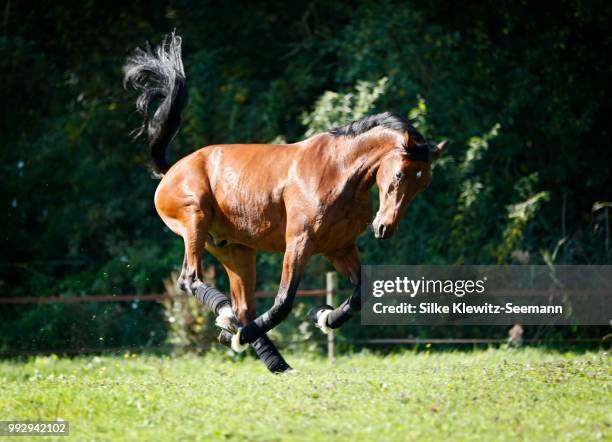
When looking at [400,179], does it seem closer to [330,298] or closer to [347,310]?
[347,310]

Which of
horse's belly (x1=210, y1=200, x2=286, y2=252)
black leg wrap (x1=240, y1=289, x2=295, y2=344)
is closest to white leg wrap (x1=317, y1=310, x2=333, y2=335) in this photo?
black leg wrap (x1=240, y1=289, x2=295, y2=344)

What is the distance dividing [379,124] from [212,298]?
2075 millimetres

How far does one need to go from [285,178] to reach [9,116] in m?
8.54

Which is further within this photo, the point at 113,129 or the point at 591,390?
the point at 113,129

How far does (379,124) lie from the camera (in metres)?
7.43

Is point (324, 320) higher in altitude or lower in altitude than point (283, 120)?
lower

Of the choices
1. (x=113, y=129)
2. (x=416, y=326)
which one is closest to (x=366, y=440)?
(x=416, y=326)

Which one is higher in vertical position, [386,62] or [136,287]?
[386,62]

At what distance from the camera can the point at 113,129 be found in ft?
49.7

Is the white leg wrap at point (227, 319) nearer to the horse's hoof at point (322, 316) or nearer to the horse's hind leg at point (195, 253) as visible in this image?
the horse's hind leg at point (195, 253)

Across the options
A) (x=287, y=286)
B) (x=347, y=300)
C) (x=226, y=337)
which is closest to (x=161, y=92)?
A: (x=226, y=337)

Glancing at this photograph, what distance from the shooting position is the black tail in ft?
29.4

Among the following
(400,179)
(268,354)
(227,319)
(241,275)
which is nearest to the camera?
(400,179)

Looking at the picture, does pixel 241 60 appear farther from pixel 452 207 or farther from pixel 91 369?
pixel 91 369
